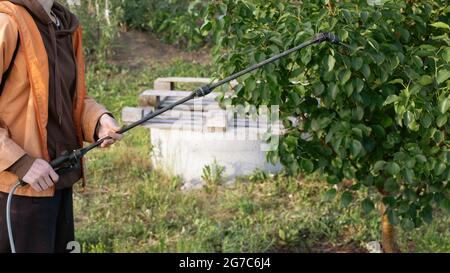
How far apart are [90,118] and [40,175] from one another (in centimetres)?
38

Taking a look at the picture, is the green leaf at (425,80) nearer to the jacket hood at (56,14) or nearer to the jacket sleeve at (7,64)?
the jacket hood at (56,14)

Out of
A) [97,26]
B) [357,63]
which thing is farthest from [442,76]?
[97,26]

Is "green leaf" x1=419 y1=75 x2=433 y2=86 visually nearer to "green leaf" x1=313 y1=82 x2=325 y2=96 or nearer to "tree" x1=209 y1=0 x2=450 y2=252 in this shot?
"tree" x1=209 y1=0 x2=450 y2=252

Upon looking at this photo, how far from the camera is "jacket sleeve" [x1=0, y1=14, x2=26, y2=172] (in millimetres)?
2301

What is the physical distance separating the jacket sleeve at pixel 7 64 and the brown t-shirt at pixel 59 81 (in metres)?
0.03

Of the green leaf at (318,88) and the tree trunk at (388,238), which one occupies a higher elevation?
the green leaf at (318,88)

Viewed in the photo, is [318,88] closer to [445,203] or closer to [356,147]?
[356,147]

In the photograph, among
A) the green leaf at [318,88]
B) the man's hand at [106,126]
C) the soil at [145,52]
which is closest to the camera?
the man's hand at [106,126]

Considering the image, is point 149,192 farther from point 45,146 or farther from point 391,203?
point 45,146

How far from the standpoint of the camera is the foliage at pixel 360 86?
279cm

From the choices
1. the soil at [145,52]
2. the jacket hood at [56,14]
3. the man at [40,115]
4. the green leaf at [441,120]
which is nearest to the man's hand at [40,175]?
the man at [40,115]

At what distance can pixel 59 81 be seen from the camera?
8.16 feet

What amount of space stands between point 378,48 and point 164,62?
5.19 m

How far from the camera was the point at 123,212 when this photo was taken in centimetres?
439
